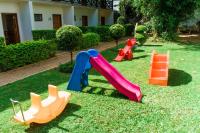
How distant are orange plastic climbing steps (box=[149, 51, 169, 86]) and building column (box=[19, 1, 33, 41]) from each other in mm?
9612

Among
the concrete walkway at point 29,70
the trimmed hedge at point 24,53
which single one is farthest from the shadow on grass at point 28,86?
the trimmed hedge at point 24,53

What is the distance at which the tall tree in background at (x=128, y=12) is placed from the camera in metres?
25.4

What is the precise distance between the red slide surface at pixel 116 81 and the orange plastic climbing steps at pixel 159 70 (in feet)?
3.60

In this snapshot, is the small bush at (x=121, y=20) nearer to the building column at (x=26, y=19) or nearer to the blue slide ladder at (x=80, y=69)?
the building column at (x=26, y=19)

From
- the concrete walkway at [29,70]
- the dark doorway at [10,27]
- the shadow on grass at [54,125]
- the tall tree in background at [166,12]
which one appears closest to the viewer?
the shadow on grass at [54,125]

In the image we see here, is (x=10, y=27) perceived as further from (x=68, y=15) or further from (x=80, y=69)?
(x=80, y=69)

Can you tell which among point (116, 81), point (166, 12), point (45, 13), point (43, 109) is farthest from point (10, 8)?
point (43, 109)

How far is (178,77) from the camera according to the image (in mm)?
8078

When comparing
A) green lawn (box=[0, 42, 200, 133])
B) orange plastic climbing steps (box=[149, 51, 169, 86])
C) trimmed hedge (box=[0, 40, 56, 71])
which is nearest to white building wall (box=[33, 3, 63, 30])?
trimmed hedge (box=[0, 40, 56, 71])

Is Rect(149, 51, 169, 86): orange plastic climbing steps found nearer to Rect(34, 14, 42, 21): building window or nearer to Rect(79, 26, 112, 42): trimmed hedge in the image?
Rect(79, 26, 112, 42): trimmed hedge

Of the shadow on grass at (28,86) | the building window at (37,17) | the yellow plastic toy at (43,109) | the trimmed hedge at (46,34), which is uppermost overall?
the building window at (37,17)

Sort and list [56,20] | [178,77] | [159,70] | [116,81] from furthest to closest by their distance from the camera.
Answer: [56,20] → [178,77] → [159,70] → [116,81]

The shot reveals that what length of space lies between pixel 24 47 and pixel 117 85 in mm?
5671

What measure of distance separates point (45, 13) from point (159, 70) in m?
12.6
